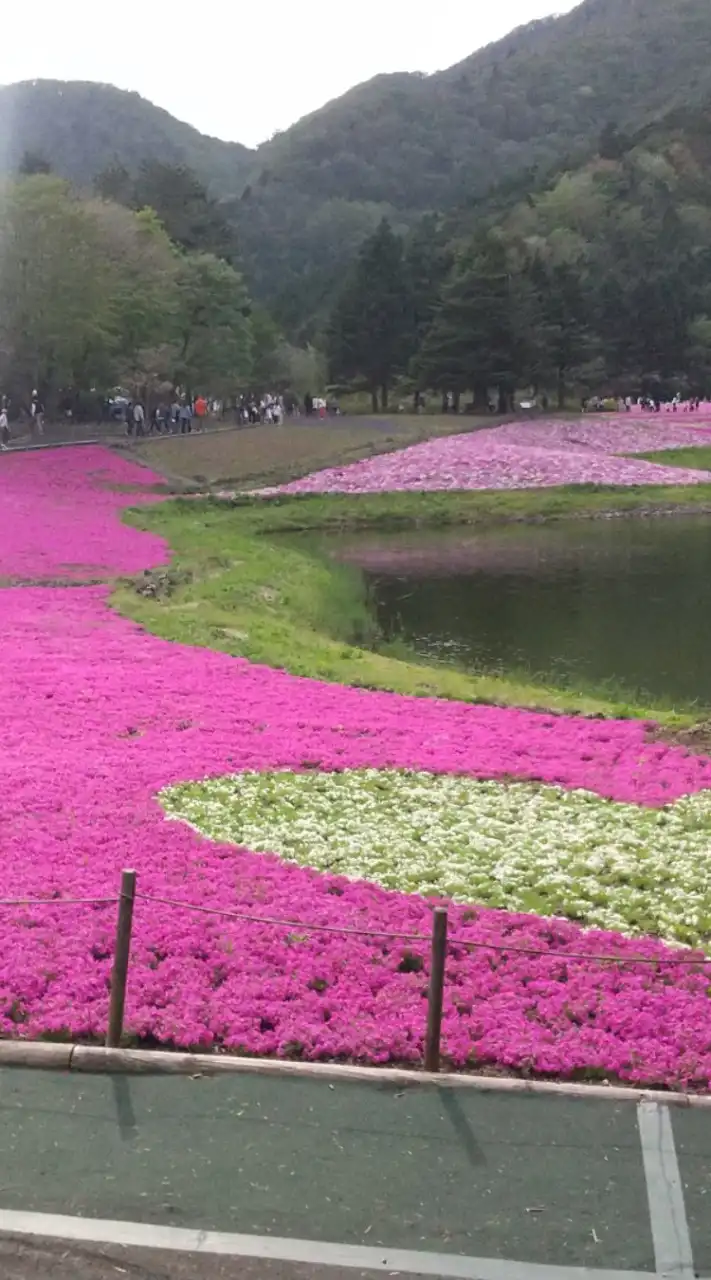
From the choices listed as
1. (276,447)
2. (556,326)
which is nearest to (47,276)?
(276,447)

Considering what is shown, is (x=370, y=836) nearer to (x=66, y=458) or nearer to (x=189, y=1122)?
(x=189, y=1122)

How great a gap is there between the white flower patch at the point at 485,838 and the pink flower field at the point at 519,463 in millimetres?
37960

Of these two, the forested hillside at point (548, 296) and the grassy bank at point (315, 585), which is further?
the forested hillside at point (548, 296)

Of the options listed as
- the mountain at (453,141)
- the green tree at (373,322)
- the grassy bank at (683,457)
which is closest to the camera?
the grassy bank at (683,457)

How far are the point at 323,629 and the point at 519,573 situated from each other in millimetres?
9808

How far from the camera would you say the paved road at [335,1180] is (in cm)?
594

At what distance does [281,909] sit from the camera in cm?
980

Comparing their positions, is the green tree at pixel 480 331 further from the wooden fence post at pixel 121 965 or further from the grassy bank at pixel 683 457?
the wooden fence post at pixel 121 965

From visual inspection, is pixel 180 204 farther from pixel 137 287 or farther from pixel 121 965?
pixel 121 965

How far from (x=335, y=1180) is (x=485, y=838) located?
5.40 metres

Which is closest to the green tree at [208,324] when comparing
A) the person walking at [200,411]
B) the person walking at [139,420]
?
the person walking at [200,411]

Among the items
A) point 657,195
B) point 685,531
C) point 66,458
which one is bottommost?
point 685,531

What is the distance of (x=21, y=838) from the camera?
11328 mm

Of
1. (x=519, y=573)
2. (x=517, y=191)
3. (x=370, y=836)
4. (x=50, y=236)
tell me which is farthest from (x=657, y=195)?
(x=370, y=836)
